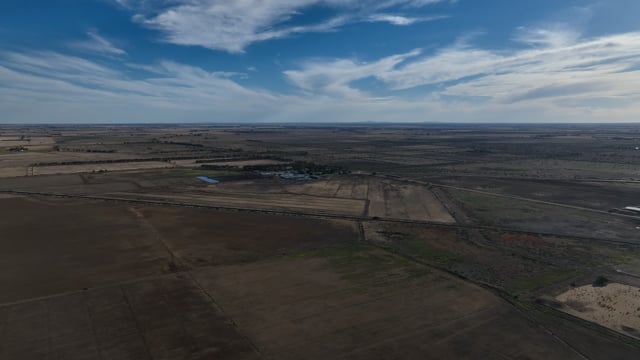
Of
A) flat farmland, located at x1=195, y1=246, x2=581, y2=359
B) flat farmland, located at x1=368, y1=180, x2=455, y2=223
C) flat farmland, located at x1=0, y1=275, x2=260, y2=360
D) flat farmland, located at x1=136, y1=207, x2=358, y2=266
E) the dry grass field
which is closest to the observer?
flat farmland, located at x1=0, y1=275, x2=260, y2=360

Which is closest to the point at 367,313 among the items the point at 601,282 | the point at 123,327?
the point at 123,327

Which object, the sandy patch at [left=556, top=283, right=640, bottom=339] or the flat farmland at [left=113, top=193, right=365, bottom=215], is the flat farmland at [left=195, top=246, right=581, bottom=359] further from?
the flat farmland at [left=113, top=193, right=365, bottom=215]

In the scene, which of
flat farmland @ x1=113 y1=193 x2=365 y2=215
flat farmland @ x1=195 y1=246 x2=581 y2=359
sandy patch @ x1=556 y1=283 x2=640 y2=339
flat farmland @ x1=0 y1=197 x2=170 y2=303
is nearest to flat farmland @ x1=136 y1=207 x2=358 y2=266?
flat farmland @ x1=0 y1=197 x2=170 y2=303

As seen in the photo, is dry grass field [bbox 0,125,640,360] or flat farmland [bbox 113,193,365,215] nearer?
dry grass field [bbox 0,125,640,360]

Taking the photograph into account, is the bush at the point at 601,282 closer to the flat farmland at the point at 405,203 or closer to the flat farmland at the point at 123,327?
the flat farmland at the point at 405,203

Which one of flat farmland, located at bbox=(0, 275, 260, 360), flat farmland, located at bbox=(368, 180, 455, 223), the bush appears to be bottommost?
flat farmland, located at bbox=(0, 275, 260, 360)

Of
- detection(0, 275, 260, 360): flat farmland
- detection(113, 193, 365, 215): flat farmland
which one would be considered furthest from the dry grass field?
detection(113, 193, 365, 215): flat farmland

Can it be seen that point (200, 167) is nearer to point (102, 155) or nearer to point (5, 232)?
point (102, 155)

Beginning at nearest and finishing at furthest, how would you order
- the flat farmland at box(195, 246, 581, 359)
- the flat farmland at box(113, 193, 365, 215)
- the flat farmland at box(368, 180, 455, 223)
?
the flat farmland at box(195, 246, 581, 359)
the flat farmland at box(368, 180, 455, 223)
the flat farmland at box(113, 193, 365, 215)

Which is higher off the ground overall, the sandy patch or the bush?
the bush

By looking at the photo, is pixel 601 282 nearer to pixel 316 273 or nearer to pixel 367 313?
pixel 367 313
